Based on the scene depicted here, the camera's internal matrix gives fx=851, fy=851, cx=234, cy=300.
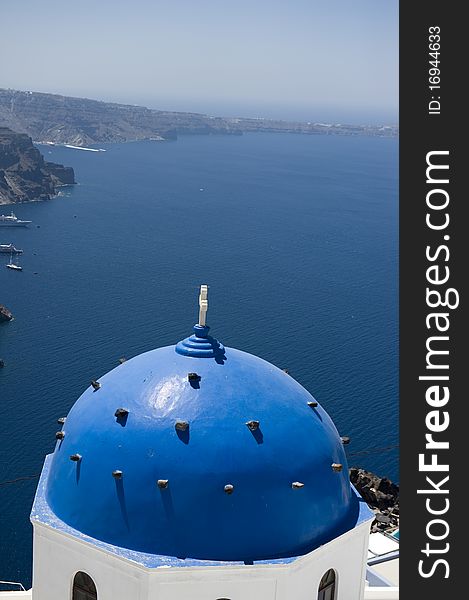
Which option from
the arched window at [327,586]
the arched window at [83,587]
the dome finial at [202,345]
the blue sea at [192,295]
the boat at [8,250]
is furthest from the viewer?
the boat at [8,250]

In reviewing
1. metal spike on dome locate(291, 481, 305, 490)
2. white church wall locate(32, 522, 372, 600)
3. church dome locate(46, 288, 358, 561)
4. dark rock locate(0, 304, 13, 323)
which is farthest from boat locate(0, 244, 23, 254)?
metal spike on dome locate(291, 481, 305, 490)

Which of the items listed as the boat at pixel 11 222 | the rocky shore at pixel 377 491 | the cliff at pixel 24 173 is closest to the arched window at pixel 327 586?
the rocky shore at pixel 377 491

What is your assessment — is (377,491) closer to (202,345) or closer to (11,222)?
(202,345)

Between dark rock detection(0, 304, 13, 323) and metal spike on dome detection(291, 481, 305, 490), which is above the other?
metal spike on dome detection(291, 481, 305, 490)

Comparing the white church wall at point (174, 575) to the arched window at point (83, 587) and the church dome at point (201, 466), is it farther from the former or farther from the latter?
the church dome at point (201, 466)

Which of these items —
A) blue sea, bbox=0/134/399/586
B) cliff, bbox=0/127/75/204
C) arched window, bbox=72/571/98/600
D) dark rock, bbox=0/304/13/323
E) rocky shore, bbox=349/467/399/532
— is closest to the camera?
arched window, bbox=72/571/98/600

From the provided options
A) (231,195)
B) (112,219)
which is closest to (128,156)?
(231,195)

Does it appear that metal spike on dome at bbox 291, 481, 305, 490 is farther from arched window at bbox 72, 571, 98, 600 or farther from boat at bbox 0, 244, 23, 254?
boat at bbox 0, 244, 23, 254

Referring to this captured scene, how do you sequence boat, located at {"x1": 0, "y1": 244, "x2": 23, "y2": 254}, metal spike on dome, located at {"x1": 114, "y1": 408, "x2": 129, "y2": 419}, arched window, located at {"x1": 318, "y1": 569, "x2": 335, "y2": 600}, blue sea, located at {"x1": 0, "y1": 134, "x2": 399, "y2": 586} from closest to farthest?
metal spike on dome, located at {"x1": 114, "y1": 408, "x2": 129, "y2": 419} → arched window, located at {"x1": 318, "y1": 569, "x2": 335, "y2": 600} → blue sea, located at {"x1": 0, "y1": 134, "x2": 399, "y2": 586} → boat, located at {"x1": 0, "y1": 244, "x2": 23, "y2": 254}
